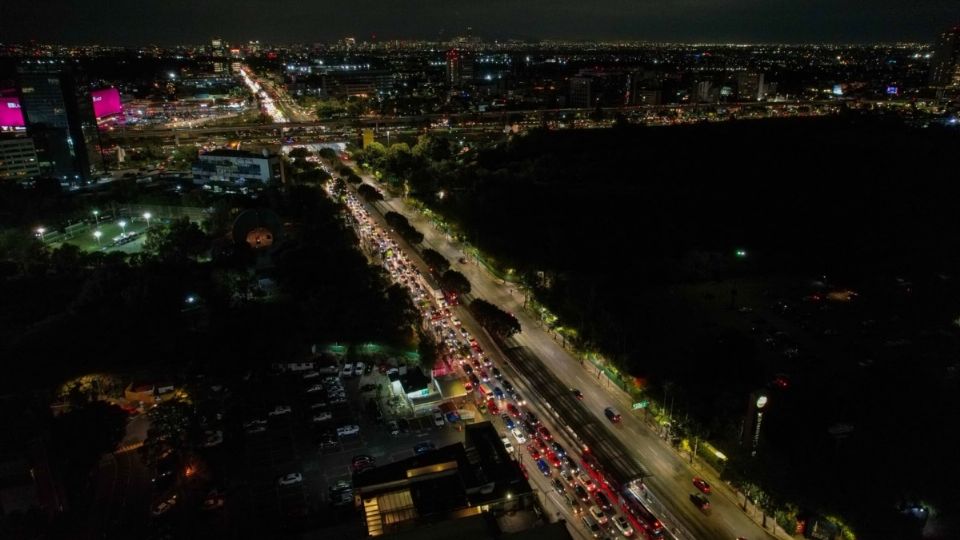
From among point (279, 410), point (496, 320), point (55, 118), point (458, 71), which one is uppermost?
point (458, 71)

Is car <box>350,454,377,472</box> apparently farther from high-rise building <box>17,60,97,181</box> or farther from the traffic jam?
high-rise building <box>17,60,97,181</box>

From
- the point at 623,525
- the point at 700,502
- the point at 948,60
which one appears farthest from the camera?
the point at 948,60

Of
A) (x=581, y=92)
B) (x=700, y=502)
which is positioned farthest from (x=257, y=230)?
(x=581, y=92)

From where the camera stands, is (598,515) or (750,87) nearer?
(598,515)

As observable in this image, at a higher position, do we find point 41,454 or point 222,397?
point 41,454

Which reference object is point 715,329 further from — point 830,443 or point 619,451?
point 619,451

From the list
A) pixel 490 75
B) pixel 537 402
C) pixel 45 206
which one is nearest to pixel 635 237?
pixel 537 402

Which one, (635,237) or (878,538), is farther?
(635,237)

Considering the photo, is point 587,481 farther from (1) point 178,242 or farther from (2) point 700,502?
(1) point 178,242

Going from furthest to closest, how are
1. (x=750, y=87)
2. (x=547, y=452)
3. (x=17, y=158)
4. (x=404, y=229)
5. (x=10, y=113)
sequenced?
(x=750, y=87)
(x=10, y=113)
(x=17, y=158)
(x=404, y=229)
(x=547, y=452)
